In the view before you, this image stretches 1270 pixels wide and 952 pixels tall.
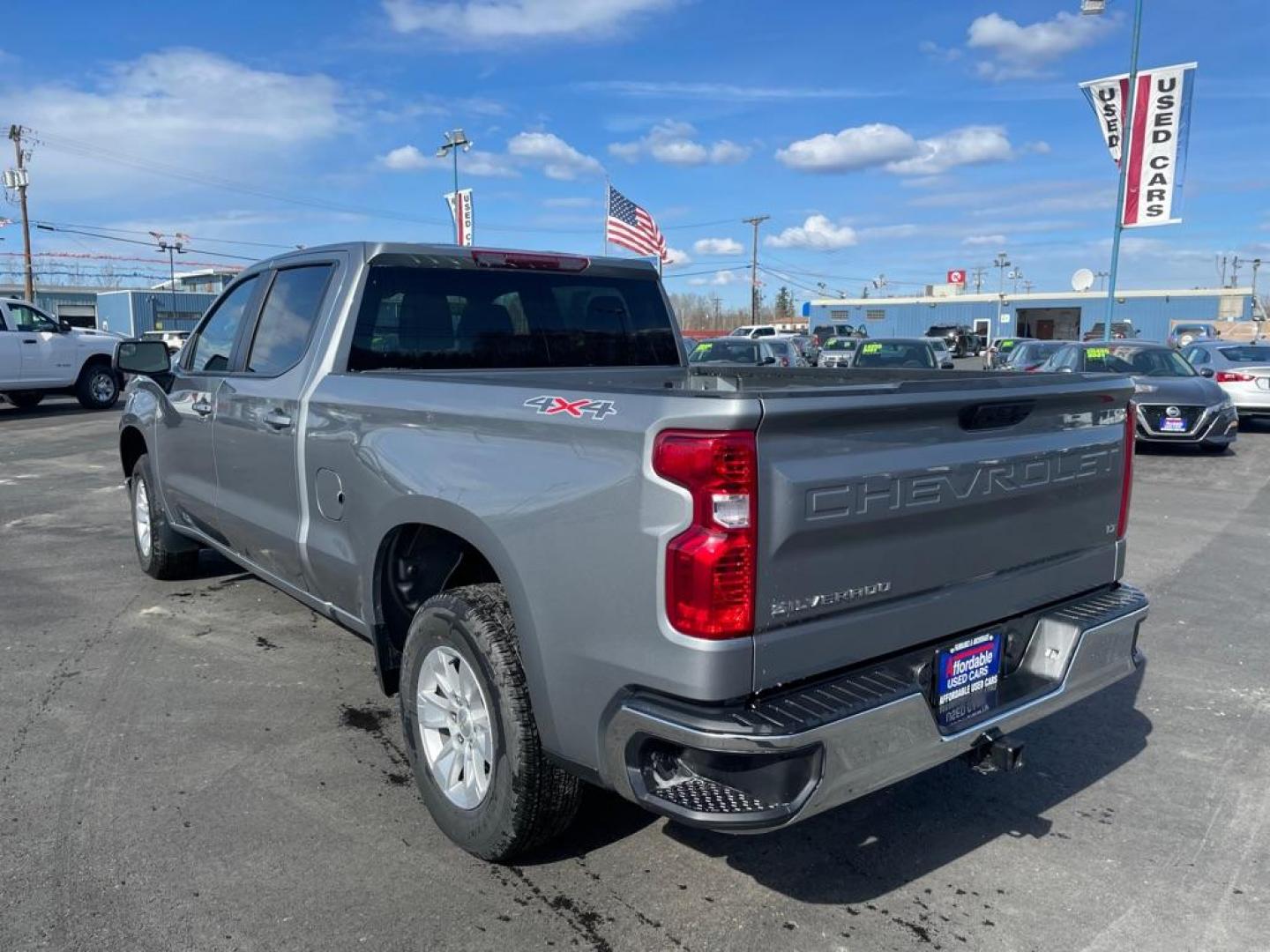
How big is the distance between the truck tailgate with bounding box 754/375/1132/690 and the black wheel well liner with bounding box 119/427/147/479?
515 cm

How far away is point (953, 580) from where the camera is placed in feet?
9.33

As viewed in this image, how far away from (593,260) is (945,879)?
310 centimetres

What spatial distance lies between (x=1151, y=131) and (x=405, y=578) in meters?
20.3

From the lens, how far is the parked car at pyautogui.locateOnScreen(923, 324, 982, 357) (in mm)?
48719

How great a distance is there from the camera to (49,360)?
18.4m

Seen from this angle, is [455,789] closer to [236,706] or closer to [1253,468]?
[236,706]

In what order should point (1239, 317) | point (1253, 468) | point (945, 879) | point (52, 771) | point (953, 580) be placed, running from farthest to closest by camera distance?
point (1239, 317) → point (1253, 468) → point (52, 771) → point (945, 879) → point (953, 580)

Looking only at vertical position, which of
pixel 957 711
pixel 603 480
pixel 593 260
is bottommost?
pixel 957 711

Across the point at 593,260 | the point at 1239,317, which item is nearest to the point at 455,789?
the point at 593,260

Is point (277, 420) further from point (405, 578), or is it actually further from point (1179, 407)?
point (1179, 407)

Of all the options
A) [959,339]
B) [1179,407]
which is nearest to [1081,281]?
[959,339]

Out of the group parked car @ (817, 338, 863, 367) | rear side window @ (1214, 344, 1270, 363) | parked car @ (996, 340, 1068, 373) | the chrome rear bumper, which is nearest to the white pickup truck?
parked car @ (996, 340, 1068, 373)

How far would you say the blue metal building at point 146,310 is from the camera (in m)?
72.2

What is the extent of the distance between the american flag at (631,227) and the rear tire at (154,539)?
652 inches
